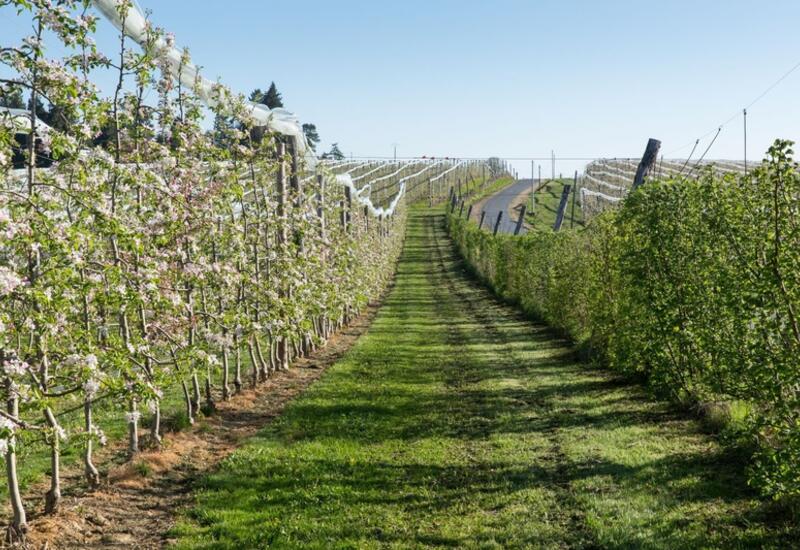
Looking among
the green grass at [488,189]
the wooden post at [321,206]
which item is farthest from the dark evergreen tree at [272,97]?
the wooden post at [321,206]

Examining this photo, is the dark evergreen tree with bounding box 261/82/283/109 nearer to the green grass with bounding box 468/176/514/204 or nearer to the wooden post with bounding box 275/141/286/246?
the green grass with bounding box 468/176/514/204

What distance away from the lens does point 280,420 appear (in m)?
11.6

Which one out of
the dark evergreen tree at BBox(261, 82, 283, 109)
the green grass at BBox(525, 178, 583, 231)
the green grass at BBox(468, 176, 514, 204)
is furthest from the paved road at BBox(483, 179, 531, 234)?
the dark evergreen tree at BBox(261, 82, 283, 109)

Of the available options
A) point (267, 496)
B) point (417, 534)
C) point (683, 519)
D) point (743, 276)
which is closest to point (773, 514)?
point (683, 519)

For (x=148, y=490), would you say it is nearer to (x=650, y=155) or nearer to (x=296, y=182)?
(x=296, y=182)

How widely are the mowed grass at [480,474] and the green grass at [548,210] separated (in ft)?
111

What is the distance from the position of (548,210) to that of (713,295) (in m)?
61.4

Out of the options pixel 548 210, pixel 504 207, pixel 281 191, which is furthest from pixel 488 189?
pixel 281 191

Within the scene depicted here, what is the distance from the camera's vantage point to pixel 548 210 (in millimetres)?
69250

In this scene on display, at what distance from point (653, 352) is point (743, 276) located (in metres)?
3.71

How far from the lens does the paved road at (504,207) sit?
61.6m

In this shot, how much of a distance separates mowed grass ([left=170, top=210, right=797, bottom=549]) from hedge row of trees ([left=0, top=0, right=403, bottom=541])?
1.51 metres

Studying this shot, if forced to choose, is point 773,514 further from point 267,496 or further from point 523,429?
point 267,496

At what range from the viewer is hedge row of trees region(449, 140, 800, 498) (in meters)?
6.44
